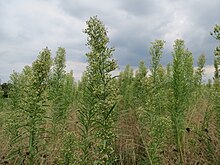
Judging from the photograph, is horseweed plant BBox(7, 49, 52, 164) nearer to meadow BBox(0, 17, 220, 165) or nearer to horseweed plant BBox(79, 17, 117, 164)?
meadow BBox(0, 17, 220, 165)

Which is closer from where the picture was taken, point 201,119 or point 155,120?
point 155,120

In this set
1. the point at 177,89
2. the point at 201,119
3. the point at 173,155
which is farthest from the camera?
the point at 201,119

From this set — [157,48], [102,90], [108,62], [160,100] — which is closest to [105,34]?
[108,62]

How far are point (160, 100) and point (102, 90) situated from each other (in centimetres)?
239

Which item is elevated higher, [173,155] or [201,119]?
[201,119]

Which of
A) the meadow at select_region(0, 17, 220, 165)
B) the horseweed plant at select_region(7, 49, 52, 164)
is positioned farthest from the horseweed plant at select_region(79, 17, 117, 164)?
the horseweed plant at select_region(7, 49, 52, 164)

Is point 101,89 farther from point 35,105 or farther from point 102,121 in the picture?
point 35,105

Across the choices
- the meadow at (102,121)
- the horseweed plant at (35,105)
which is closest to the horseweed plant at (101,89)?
the meadow at (102,121)

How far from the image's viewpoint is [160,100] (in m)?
5.84

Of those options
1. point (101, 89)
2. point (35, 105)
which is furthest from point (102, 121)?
point (35, 105)

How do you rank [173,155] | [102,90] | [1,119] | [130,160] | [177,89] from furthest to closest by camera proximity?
[1,119] → [130,160] → [173,155] → [177,89] → [102,90]

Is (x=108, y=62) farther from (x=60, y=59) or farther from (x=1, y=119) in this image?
(x=1, y=119)

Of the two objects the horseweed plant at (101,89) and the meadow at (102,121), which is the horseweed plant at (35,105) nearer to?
the meadow at (102,121)

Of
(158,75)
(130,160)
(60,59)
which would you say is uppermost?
(60,59)
